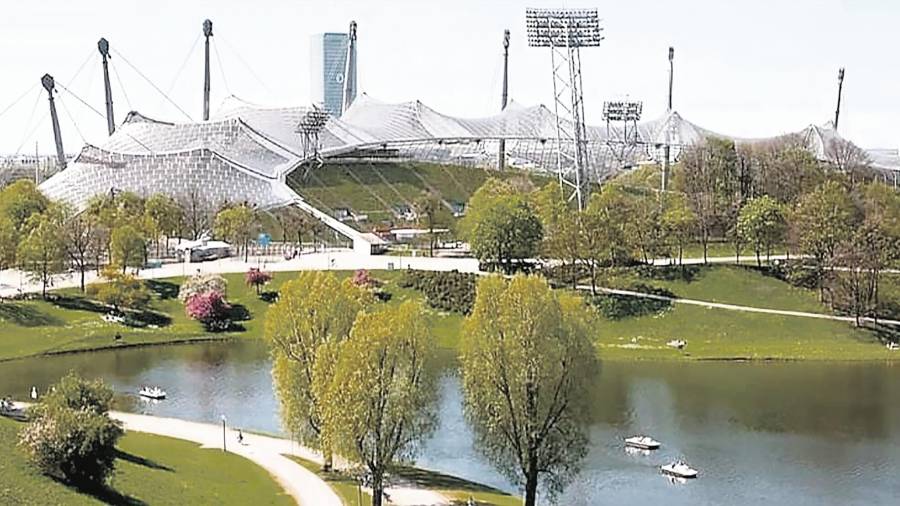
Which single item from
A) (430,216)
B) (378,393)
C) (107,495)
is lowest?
(107,495)

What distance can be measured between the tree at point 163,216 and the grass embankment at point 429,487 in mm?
57047

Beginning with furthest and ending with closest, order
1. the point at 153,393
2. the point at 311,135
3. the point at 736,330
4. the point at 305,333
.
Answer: the point at 311,135 < the point at 736,330 < the point at 153,393 < the point at 305,333

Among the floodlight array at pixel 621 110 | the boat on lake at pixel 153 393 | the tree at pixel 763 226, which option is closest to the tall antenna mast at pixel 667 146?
the floodlight array at pixel 621 110

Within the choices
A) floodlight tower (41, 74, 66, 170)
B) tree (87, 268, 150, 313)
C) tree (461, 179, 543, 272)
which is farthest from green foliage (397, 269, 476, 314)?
floodlight tower (41, 74, 66, 170)

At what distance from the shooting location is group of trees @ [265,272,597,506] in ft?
110

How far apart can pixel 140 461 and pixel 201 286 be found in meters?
39.1

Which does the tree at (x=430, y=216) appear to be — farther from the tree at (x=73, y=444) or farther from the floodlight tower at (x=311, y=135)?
the tree at (x=73, y=444)

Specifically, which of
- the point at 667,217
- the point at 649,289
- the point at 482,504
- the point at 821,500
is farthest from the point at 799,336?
the point at 482,504

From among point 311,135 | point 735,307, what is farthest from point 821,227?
point 311,135

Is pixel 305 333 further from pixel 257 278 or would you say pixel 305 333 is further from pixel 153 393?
pixel 257 278

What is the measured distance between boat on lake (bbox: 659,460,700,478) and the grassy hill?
6996cm

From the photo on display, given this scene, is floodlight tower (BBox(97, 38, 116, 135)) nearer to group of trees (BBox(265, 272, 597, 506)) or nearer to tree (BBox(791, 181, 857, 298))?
tree (BBox(791, 181, 857, 298))

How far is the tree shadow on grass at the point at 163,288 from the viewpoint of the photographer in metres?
77.6

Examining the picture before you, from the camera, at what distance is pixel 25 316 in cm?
7038
